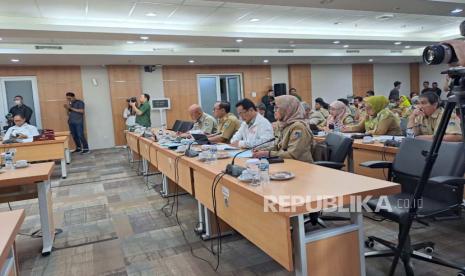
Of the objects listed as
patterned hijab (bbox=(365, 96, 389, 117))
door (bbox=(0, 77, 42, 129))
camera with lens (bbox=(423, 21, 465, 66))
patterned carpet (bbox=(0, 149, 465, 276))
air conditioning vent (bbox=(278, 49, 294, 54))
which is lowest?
patterned carpet (bbox=(0, 149, 465, 276))

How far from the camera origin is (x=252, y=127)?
3.57 m

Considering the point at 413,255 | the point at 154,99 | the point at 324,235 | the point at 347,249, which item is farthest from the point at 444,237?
the point at 154,99

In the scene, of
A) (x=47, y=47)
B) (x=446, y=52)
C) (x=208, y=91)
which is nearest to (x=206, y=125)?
(x=446, y=52)

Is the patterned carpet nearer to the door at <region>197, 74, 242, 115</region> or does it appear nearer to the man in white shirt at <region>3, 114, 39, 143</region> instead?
the man in white shirt at <region>3, 114, 39, 143</region>

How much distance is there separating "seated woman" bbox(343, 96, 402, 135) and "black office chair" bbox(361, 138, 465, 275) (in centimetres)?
158

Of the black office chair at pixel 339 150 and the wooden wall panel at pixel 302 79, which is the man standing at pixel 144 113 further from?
the wooden wall panel at pixel 302 79

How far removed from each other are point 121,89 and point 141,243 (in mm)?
7324

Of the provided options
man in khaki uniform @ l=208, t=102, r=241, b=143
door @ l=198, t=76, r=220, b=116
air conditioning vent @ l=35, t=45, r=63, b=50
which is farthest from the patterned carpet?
door @ l=198, t=76, r=220, b=116

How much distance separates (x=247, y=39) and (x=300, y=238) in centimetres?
580

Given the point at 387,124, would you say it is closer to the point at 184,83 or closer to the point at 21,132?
the point at 21,132

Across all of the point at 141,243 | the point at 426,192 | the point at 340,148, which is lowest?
the point at 141,243

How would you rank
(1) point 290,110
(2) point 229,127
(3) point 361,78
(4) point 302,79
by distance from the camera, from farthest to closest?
(3) point 361,78
(4) point 302,79
(2) point 229,127
(1) point 290,110

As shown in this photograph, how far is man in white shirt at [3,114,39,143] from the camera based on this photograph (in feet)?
17.9

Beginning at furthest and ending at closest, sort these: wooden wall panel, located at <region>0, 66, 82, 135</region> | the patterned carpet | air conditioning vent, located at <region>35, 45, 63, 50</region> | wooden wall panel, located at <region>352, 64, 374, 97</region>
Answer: wooden wall panel, located at <region>352, 64, 374, 97</region> < wooden wall panel, located at <region>0, 66, 82, 135</region> < air conditioning vent, located at <region>35, 45, 63, 50</region> < the patterned carpet
